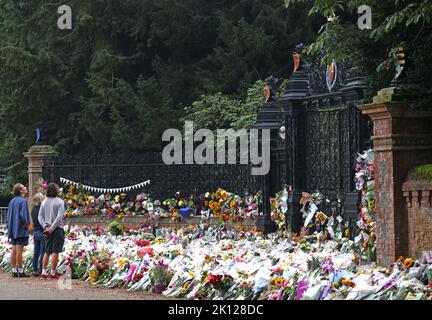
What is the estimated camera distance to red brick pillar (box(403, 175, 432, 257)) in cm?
1280

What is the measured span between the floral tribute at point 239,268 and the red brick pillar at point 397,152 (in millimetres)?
377

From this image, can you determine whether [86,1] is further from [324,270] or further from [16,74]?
[324,270]

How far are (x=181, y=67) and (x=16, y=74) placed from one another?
522 centimetres

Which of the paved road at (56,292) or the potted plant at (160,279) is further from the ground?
the potted plant at (160,279)

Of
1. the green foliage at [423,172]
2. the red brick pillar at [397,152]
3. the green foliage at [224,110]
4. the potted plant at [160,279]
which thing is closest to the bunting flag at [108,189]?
the green foliage at [224,110]

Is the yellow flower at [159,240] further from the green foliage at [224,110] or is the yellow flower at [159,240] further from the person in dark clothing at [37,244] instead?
the green foliage at [224,110]

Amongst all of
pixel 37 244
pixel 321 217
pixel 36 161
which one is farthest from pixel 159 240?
pixel 36 161

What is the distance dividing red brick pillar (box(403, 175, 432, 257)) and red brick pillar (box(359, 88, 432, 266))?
0.12 meters

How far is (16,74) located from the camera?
35250 mm

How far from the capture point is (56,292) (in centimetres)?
1500

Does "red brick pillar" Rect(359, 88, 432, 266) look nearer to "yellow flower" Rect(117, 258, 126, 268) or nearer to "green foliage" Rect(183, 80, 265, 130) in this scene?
"yellow flower" Rect(117, 258, 126, 268)

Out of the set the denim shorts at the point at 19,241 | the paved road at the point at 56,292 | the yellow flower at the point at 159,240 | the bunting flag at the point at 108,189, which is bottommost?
the paved road at the point at 56,292

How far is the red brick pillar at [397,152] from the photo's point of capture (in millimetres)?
13203
